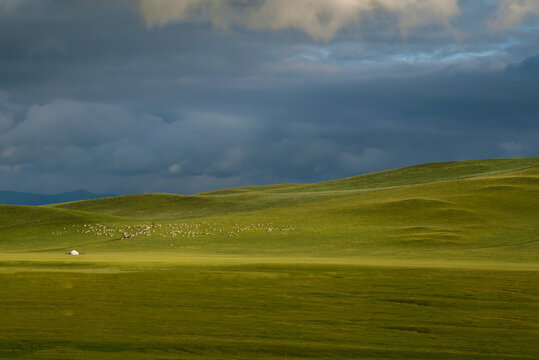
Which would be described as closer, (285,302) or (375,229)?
(285,302)

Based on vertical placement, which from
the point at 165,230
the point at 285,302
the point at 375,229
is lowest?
the point at 375,229

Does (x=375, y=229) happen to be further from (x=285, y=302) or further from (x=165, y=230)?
(x=285, y=302)

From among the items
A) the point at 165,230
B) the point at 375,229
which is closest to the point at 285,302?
the point at 375,229

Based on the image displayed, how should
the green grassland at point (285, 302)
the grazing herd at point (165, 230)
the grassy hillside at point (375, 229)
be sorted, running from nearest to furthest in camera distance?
the green grassland at point (285, 302)
the grassy hillside at point (375, 229)
the grazing herd at point (165, 230)

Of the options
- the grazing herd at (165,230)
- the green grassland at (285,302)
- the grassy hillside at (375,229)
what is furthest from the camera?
the grazing herd at (165,230)

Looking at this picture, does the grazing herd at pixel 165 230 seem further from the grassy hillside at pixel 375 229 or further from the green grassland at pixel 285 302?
the green grassland at pixel 285 302

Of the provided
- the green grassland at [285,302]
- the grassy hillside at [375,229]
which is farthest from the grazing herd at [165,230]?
the green grassland at [285,302]

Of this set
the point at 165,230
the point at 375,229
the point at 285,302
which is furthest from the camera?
the point at 165,230

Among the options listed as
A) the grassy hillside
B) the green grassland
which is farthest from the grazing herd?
the green grassland

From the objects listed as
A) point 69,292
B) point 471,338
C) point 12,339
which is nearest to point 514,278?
point 471,338

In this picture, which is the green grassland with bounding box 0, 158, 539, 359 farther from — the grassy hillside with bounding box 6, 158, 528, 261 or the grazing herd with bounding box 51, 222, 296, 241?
the grazing herd with bounding box 51, 222, 296, 241

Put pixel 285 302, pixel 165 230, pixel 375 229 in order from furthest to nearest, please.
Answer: pixel 165 230
pixel 375 229
pixel 285 302

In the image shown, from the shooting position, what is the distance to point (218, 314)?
632 inches

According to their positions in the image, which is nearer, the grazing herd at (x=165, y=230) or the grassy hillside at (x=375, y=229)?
the grassy hillside at (x=375, y=229)
